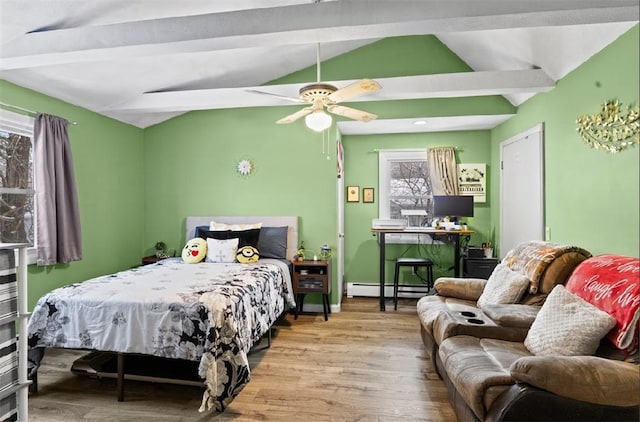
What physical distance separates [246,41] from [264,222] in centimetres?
249

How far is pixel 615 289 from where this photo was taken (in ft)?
6.08

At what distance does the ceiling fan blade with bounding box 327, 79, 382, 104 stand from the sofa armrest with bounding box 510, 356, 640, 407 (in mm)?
1926

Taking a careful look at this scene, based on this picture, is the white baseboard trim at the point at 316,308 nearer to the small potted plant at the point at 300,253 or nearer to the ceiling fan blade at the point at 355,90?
the small potted plant at the point at 300,253

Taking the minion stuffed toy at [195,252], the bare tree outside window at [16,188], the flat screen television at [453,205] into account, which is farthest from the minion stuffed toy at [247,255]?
the flat screen television at [453,205]

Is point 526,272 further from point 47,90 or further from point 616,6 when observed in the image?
point 47,90

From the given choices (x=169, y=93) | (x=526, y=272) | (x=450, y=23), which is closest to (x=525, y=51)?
(x=450, y=23)

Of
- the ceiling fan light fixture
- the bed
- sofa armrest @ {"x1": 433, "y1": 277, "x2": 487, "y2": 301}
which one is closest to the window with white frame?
sofa armrest @ {"x1": 433, "y1": 277, "x2": 487, "y2": 301}

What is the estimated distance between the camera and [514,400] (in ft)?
5.01

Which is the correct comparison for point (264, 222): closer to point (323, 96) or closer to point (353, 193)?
point (353, 193)

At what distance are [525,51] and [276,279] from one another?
318 cm

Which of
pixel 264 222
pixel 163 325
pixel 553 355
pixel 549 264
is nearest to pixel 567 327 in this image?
pixel 553 355

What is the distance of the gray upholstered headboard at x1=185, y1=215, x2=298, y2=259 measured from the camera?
436cm

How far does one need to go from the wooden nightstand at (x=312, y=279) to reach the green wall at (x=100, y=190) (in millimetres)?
2191

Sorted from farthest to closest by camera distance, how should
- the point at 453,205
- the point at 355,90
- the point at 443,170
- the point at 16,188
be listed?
the point at 443,170 → the point at 453,205 → the point at 16,188 → the point at 355,90
